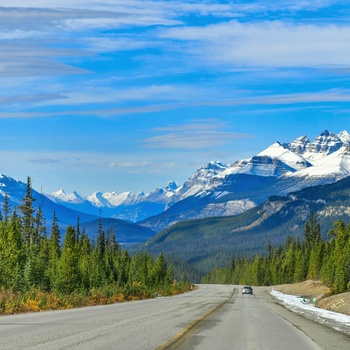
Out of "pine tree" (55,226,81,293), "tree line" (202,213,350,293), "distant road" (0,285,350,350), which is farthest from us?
"tree line" (202,213,350,293)

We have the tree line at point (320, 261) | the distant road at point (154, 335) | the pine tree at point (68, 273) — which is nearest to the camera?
the distant road at point (154, 335)

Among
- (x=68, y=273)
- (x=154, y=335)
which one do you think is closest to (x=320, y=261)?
(x=68, y=273)

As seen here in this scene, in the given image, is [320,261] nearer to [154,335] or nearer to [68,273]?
[68,273]

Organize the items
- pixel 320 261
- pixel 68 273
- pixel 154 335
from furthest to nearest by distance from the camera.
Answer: pixel 320 261
pixel 68 273
pixel 154 335

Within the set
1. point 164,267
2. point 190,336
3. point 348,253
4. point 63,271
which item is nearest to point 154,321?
point 190,336

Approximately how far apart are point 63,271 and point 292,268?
387 ft

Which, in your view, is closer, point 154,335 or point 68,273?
point 154,335

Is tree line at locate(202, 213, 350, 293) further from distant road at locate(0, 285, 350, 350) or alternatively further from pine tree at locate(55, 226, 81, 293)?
distant road at locate(0, 285, 350, 350)

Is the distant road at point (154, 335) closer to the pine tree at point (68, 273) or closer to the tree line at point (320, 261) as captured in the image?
the pine tree at point (68, 273)

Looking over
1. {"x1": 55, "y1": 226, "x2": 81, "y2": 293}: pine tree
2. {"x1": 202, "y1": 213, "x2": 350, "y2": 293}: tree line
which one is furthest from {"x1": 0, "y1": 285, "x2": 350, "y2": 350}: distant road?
{"x1": 202, "y1": 213, "x2": 350, "y2": 293}: tree line

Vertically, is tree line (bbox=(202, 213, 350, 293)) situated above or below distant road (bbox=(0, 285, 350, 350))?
above

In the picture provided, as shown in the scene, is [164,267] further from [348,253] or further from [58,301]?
[58,301]

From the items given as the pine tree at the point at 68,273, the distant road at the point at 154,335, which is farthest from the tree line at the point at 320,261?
the distant road at the point at 154,335

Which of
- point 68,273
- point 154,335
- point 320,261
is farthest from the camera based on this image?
point 320,261
